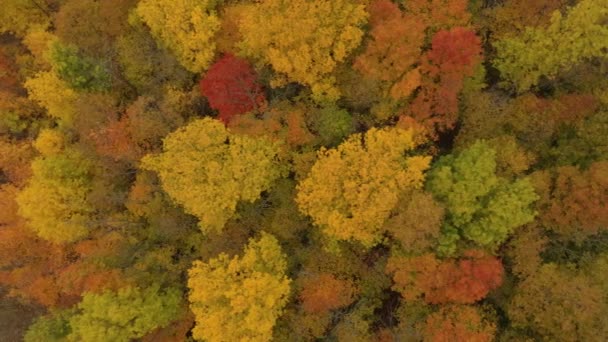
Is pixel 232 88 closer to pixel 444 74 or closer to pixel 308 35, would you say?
pixel 308 35

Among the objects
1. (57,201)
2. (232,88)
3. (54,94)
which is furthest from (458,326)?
(54,94)

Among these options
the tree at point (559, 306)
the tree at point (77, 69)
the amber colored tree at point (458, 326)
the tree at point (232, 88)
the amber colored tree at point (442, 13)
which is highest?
the amber colored tree at point (442, 13)

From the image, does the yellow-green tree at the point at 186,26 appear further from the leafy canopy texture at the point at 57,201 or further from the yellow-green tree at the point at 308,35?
the leafy canopy texture at the point at 57,201

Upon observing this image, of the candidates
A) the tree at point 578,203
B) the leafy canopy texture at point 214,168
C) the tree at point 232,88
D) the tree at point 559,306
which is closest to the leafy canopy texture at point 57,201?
the leafy canopy texture at point 214,168

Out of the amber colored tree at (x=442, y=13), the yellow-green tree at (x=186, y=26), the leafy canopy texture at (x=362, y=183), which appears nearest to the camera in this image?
the leafy canopy texture at (x=362, y=183)

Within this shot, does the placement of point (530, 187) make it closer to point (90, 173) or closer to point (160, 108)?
point (160, 108)

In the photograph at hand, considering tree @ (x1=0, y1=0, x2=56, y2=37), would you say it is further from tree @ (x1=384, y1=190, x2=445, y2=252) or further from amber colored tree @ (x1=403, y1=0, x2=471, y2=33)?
tree @ (x1=384, y1=190, x2=445, y2=252)

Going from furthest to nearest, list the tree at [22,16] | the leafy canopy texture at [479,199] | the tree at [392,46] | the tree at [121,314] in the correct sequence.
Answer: the tree at [22,16] → the tree at [121,314] → the tree at [392,46] → the leafy canopy texture at [479,199]

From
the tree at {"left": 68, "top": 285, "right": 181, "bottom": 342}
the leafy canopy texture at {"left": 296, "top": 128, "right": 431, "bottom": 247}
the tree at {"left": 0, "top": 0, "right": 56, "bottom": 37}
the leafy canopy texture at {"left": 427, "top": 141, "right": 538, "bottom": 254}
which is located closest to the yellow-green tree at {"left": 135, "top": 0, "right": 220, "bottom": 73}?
the leafy canopy texture at {"left": 296, "top": 128, "right": 431, "bottom": 247}
